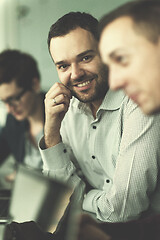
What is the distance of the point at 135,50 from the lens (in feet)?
1.66

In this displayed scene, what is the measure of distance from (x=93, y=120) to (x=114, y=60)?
0.55m

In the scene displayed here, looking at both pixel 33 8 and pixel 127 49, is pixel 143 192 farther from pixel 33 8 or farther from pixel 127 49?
pixel 33 8

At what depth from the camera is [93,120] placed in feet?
3.54

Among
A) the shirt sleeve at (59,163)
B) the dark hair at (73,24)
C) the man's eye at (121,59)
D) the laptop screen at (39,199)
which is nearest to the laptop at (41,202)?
the laptop screen at (39,199)

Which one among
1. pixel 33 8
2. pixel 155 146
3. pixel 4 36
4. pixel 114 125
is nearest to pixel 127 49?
Result: pixel 155 146

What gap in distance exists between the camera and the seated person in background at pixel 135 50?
19.7 inches

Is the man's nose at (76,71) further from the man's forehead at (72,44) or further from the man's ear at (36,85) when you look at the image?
the man's ear at (36,85)

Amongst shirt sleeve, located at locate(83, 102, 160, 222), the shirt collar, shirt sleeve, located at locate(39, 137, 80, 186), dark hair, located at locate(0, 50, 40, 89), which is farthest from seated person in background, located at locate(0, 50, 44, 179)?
shirt sleeve, located at locate(83, 102, 160, 222)

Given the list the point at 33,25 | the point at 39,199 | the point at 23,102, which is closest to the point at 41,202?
the point at 39,199

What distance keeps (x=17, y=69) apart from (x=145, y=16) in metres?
1.10

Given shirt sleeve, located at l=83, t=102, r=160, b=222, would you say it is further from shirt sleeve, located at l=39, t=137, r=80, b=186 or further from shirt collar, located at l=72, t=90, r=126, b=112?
shirt sleeve, located at l=39, t=137, r=80, b=186

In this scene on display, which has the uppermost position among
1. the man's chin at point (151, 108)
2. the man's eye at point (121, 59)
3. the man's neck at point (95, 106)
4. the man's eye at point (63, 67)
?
the man's eye at point (63, 67)

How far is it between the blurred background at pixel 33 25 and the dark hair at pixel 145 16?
3.40 feet

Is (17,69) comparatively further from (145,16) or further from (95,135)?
(145,16)
